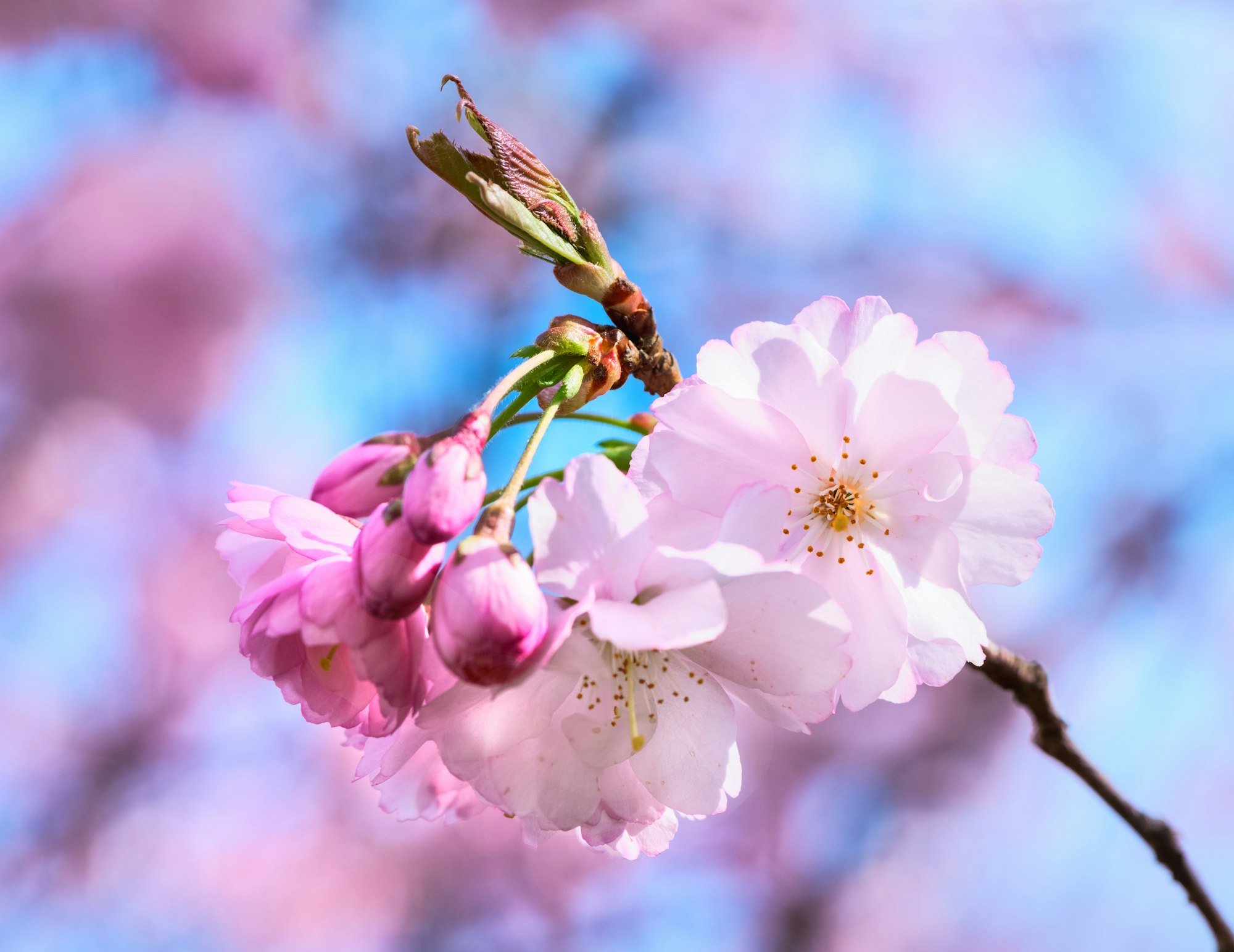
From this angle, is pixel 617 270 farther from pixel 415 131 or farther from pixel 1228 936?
pixel 1228 936

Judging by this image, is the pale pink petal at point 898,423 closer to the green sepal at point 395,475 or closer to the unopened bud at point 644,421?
the unopened bud at point 644,421

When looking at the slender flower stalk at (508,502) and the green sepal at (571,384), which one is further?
the green sepal at (571,384)

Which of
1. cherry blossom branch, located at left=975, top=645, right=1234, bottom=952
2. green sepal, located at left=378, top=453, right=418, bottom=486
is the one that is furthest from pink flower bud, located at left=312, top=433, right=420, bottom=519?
cherry blossom branch, located at left=975, top=645, right=1234, bottom=952

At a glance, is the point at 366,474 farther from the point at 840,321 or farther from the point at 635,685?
the point at 840,321

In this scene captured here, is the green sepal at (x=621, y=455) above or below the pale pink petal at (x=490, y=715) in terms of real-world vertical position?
above

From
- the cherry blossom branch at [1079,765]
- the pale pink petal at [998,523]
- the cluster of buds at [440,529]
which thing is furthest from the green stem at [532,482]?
the cherry blossom branch at [1079,765]

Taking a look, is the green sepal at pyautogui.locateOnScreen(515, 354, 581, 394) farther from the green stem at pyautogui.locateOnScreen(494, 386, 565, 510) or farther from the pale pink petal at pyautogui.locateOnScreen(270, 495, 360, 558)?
the pale pink petal at pyautogui.locateOnScreen(270, 495, 360, 558)

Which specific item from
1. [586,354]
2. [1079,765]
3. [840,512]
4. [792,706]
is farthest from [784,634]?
[1079,765]

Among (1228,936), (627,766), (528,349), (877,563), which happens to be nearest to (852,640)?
(877,563)
